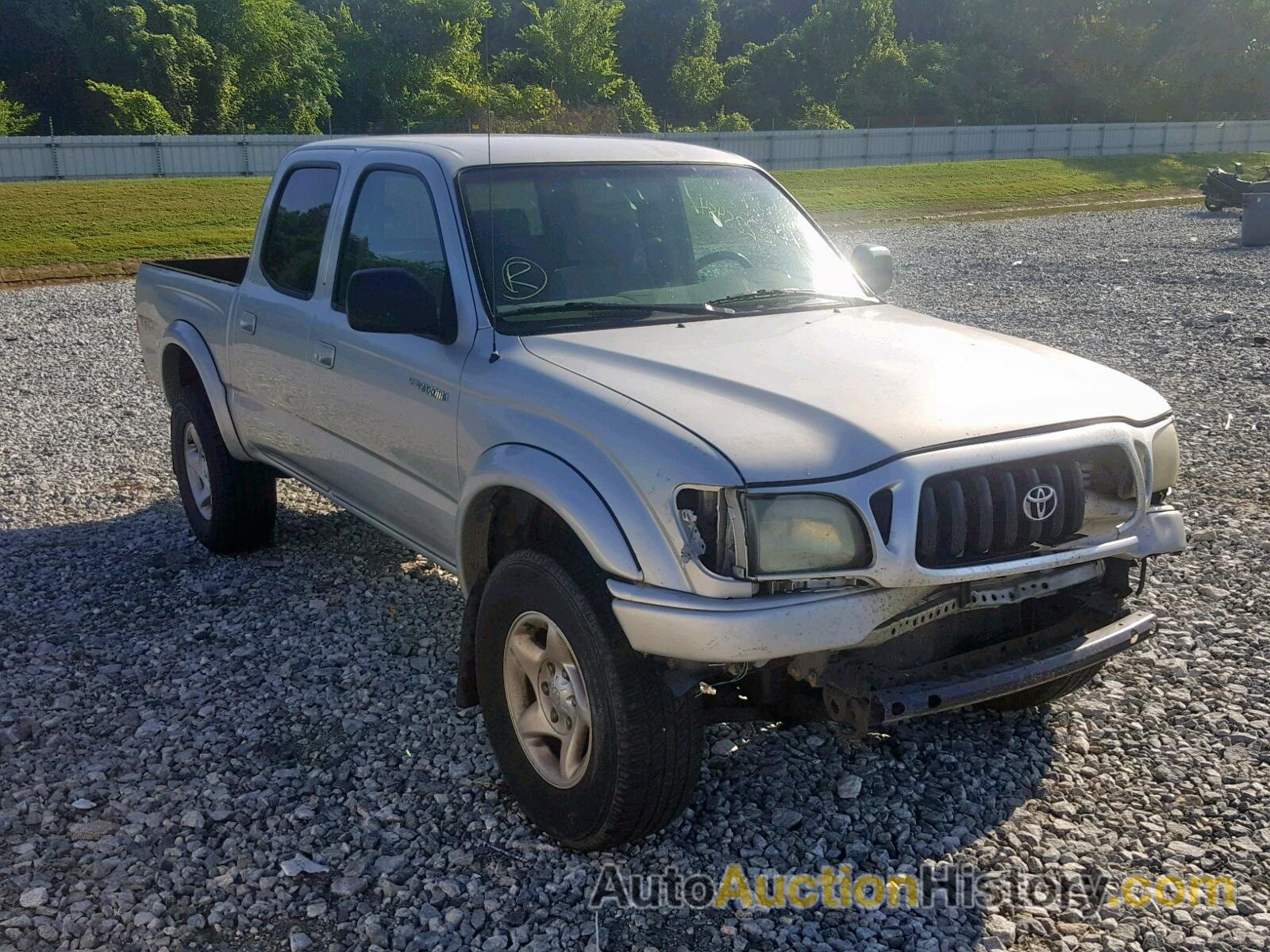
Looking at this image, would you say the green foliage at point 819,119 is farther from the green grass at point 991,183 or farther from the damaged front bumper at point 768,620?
the damaged front bumper at point 768,620

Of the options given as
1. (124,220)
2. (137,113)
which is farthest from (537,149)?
(137,113)

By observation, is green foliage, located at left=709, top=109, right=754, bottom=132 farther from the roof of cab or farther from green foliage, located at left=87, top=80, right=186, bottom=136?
the roof of cab

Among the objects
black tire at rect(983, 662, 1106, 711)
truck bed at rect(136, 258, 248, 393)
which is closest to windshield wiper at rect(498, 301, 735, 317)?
black tire at rect(983, 662, 1106, 711)

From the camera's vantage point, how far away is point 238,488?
20.7 feet

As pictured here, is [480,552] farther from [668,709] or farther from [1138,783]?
[1138,783]

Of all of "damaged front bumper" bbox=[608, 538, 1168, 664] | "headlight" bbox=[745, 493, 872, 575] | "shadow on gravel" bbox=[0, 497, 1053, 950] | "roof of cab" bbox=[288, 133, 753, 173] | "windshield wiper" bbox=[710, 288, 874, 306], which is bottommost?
"shadow on gravel" bbox=[0, 497, 1053, 950]

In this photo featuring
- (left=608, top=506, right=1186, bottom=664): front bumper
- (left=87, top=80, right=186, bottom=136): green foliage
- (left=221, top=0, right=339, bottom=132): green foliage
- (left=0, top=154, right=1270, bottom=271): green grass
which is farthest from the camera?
(left=221, top=0, right=339, bottom=132): green foliage

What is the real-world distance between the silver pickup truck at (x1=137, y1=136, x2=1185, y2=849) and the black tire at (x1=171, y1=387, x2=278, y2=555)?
3.86 feet

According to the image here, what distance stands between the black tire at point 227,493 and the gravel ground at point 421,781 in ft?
0.47

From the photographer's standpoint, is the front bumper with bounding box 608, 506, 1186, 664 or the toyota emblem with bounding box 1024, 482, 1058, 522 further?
the toyota emblem with bounding box 1024, 482, 1058, 522

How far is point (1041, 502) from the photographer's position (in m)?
3.37

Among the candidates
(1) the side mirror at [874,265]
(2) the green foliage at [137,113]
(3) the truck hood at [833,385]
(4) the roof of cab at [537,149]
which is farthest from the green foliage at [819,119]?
(3) the truck hood at [833,385]

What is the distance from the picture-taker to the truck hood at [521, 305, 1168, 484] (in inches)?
128

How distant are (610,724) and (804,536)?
743mm
